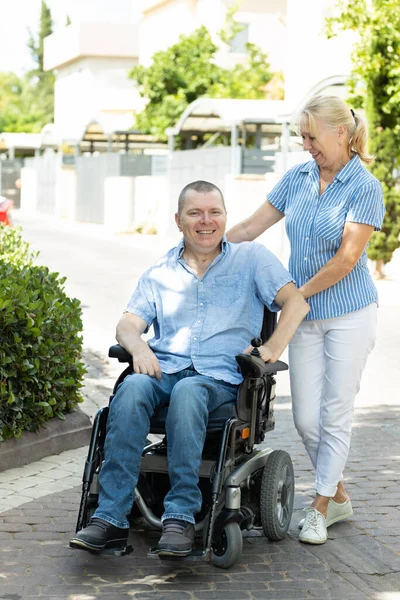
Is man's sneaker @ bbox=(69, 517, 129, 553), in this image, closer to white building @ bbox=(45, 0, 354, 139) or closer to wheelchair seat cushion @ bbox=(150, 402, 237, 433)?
wheelchair seat cushion @ bbox=(150, 402, 237, 433)

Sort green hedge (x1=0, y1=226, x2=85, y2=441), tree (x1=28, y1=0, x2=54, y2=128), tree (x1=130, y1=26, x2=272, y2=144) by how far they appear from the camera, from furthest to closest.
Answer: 1. tree (x1=28, y1=0, x2=54, y2=128)
2. tree (x1=130, y1=26, x2=272, y2=144)
3. green hedge (x1=0, y1=226, x2=85, y2=441)

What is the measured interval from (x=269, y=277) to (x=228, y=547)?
1.19 metres

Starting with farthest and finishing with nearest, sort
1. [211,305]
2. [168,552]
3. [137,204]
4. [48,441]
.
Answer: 1. [137,204]
2. [48,441]
3. [211,305]
4. [168,552]

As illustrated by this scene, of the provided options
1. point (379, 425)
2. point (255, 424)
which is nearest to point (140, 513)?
point (255, 424)

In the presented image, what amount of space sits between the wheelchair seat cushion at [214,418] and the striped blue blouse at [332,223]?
0.62 meters

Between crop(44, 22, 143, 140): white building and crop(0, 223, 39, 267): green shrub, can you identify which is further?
crop(44, 22, 143, 140): white building

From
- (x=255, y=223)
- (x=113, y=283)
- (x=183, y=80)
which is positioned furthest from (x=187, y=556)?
(x=183, y=80)

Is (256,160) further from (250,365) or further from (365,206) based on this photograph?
(250,365)

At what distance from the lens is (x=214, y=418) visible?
4809 mm

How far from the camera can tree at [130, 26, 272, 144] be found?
41.0m

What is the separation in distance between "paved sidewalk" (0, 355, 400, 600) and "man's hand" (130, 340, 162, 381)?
2.51ft

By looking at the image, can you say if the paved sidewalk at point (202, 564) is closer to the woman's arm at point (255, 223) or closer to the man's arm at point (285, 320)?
the man's arm at point (285, 320)

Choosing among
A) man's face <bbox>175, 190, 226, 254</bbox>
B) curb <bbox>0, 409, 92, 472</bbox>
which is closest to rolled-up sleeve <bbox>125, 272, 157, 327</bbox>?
man's face <bbox>175, 190, 226, 254</bbox>

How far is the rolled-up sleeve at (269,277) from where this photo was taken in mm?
5035
